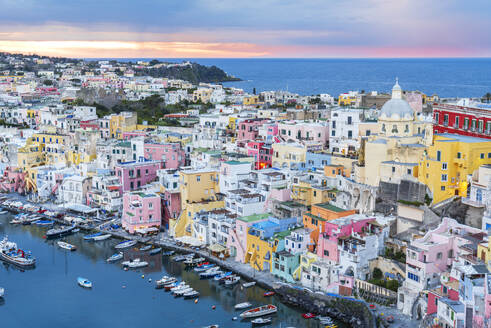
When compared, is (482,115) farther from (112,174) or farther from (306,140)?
(112,174)

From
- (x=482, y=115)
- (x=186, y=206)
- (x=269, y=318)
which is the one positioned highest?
(x=482, y=115)

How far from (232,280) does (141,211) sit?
1240 cm

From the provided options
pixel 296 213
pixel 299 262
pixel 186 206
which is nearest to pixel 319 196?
pixel 296 213

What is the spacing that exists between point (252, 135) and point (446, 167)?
23.1 meters

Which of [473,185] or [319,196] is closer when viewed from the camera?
[473,185]

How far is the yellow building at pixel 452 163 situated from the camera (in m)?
36.1

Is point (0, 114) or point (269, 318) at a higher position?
point (0, 114)

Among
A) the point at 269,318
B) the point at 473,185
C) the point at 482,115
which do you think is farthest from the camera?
the point at 482,115

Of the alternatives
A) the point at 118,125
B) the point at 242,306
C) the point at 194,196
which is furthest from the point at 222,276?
the point at 118,125

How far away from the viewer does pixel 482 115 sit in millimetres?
39906

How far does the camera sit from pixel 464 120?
136ft

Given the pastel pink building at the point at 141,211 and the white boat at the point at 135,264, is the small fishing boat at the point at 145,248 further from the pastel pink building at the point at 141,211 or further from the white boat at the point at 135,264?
the pastel pink building at the point at 141,211

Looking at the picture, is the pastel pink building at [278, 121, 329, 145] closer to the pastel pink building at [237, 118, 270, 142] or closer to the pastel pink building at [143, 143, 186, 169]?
the pastel pink building at [237, 118, 270, 142]

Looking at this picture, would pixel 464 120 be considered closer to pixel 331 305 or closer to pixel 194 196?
pixel 331 305
